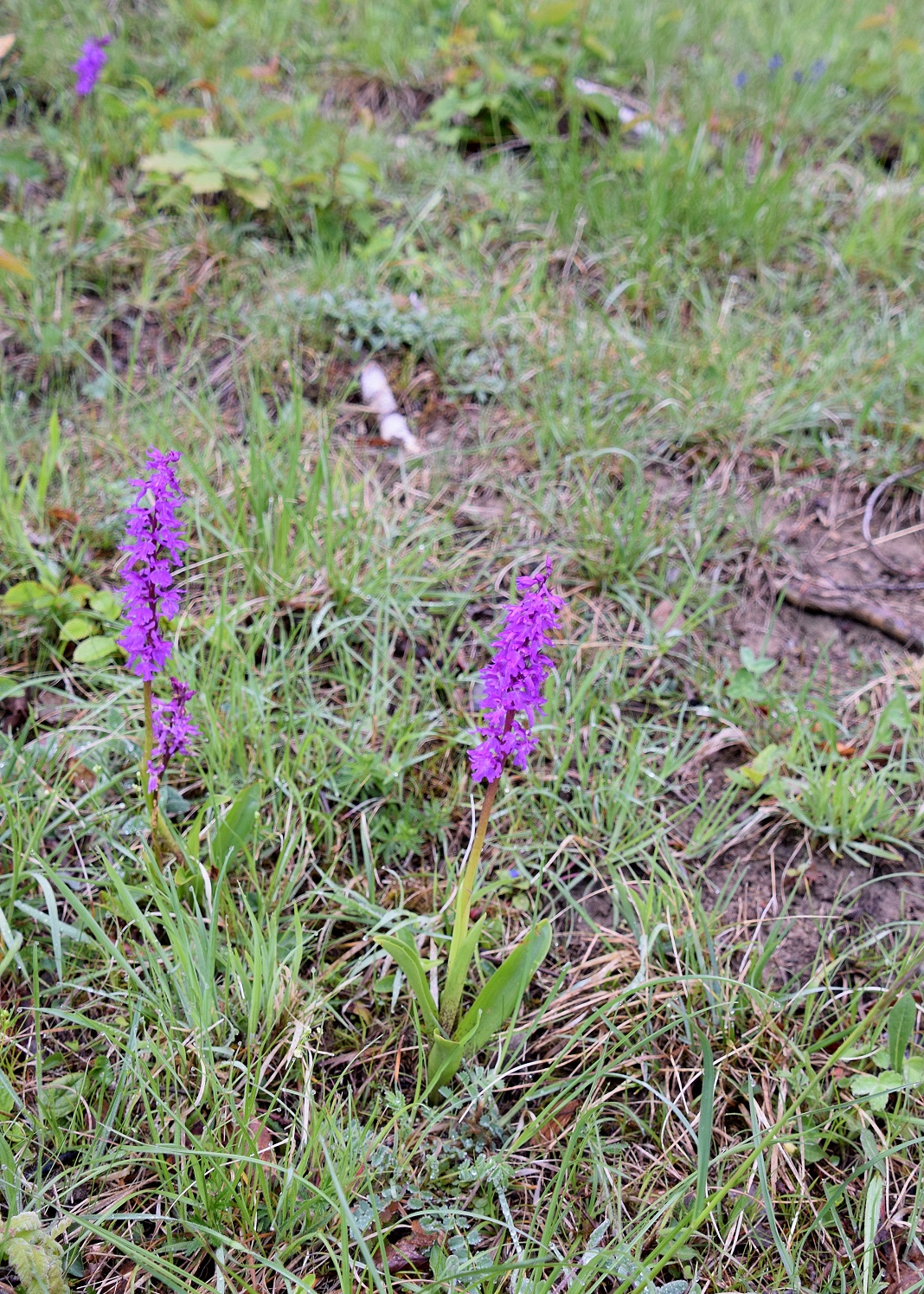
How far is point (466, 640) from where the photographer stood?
7.37ft

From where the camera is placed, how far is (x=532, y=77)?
3.54 m

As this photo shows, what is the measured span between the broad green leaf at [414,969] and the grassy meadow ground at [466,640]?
13 cm

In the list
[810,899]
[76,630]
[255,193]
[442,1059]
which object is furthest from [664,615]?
[255,193]

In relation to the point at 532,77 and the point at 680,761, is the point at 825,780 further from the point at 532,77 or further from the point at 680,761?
the point at 532,77

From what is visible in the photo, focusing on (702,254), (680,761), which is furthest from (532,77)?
(680,761)

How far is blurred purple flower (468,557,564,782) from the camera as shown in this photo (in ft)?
4.07

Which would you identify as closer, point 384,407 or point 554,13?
point 384,407

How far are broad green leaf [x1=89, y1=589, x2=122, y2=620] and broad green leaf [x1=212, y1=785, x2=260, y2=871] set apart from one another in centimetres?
68

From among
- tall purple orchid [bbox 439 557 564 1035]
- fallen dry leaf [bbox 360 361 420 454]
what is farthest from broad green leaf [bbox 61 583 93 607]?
tall purple orchid [bbox 439 557 564 1035]

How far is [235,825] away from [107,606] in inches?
28.7

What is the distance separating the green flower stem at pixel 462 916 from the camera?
141 cm

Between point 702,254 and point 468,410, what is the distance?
1.10m

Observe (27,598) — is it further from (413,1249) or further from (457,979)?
(413,1249)

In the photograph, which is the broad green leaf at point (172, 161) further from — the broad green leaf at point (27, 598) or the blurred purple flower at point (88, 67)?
the broad green leaf at point (27, 598)
